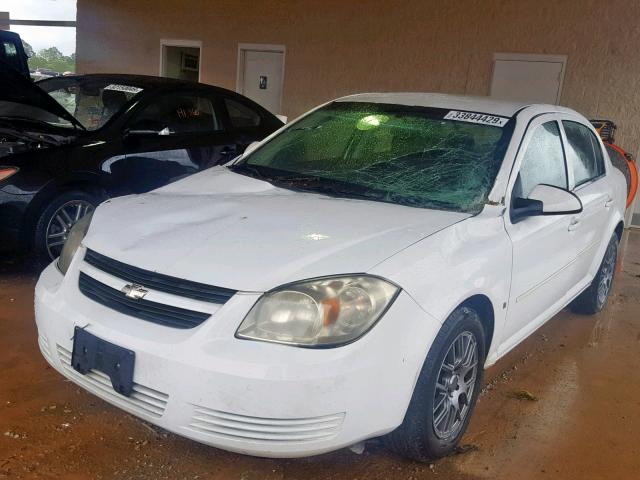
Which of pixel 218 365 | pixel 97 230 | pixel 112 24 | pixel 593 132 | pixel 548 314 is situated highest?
pixel 112 24

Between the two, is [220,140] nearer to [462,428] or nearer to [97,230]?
[97,230]

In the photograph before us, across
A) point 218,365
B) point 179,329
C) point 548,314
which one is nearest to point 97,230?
point 179,329

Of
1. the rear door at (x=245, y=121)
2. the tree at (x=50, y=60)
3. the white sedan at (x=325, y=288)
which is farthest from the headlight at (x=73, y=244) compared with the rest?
the tree at (x=50, y=60)

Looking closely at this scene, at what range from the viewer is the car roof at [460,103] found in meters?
3.56

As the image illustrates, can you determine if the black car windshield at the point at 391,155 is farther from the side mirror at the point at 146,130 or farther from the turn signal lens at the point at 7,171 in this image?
the turn signal lens at the point at 7,171

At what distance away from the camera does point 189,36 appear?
40.2 feet

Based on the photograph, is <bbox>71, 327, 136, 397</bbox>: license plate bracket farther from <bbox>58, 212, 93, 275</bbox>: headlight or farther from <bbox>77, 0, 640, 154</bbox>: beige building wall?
<bbox>77, 0, 640, 154</bbox>: beige building wall

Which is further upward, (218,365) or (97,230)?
(97,230)

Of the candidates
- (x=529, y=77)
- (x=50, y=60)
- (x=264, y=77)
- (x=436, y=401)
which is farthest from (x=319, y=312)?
(x=50, y=60)

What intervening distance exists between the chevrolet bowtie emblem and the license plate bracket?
7.2 inches

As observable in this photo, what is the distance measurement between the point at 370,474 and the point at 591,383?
1.77 meters

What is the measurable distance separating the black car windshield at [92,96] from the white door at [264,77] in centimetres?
584

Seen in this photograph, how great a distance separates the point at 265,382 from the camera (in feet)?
6.89

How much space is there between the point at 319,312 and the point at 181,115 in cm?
387
